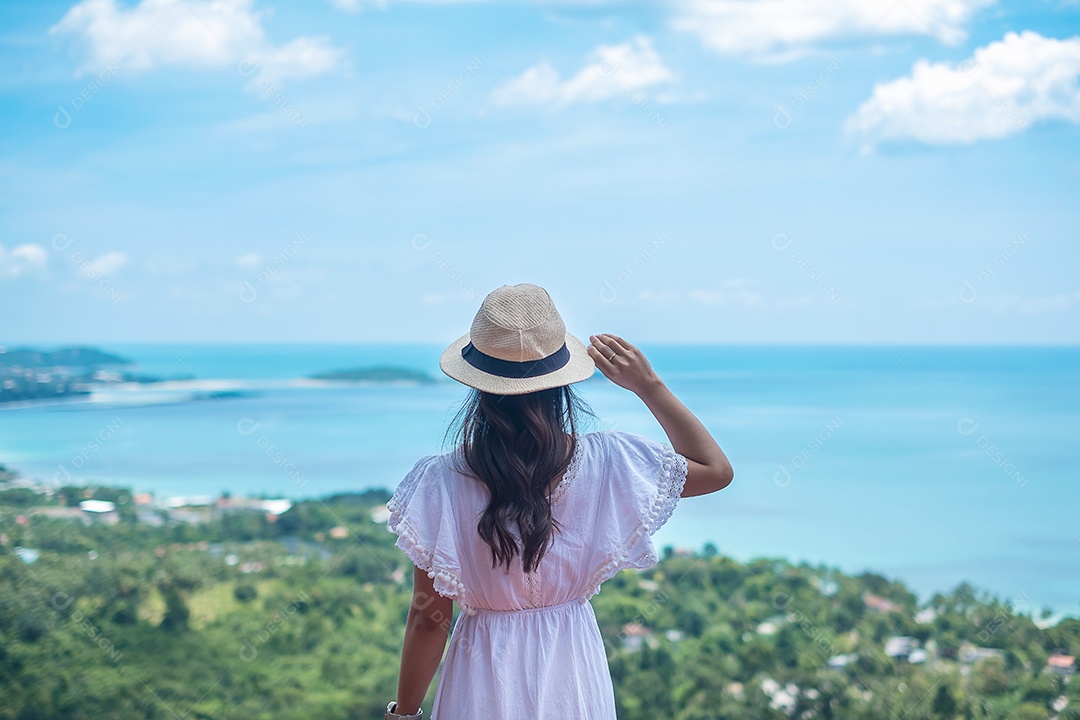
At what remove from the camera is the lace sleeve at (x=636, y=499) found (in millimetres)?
1226

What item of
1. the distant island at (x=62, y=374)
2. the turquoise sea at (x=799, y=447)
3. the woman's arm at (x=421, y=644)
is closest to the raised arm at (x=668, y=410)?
the woman's arm at (x=421, y=644)

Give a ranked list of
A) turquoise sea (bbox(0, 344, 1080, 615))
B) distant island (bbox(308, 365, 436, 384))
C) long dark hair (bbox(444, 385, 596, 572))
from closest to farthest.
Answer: long dark hair (bbox(444, 385, 596, 572)) < turquoise sea (bbox(0, 344, 1080, 615)) < distant island (bbox(308, 365, 436, 384))

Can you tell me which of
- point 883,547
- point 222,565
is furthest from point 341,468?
point 883,547

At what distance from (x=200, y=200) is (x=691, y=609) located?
3.94 metres

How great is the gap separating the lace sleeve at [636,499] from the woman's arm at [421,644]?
0.24m

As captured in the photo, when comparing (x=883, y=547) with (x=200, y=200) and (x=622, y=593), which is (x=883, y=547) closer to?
(x=622, y=593)

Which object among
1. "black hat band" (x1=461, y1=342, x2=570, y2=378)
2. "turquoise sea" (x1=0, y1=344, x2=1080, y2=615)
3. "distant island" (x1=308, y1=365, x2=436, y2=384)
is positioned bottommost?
"turquoise sea" (x1=0, y1=344, x2=1080, y2=615)

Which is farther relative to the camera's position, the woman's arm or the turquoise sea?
the turquoise sea

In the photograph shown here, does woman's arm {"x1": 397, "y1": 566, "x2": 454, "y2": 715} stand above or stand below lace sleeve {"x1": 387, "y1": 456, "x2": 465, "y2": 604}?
below

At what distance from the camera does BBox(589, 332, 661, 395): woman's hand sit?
49.1 inches

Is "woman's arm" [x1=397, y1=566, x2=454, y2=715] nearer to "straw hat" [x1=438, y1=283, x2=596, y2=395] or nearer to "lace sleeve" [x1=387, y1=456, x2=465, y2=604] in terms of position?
"lace sleeve" [x1=387, y1=456, x2=465, y2=604]

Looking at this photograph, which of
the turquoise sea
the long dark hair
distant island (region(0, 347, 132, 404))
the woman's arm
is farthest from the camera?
distant island (region(0, 347, 132, 404))

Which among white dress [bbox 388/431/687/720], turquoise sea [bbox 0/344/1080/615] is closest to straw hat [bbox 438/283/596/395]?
white dress [bbox 388/431/687/720]

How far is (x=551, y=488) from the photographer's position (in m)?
1.21
